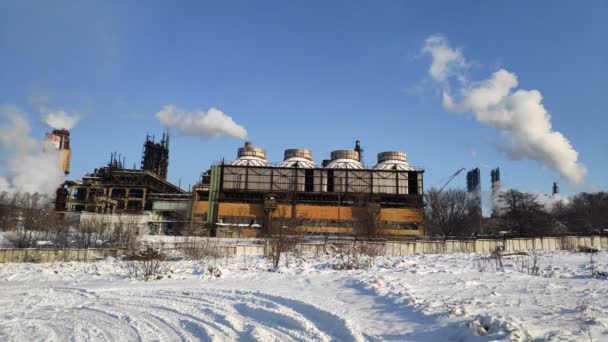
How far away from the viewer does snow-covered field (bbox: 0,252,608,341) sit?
572cm

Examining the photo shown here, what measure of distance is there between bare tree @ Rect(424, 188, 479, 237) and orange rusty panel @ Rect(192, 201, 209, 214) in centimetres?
3288

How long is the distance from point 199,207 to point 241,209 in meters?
6.18

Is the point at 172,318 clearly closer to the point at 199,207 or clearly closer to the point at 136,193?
the point at 199,207

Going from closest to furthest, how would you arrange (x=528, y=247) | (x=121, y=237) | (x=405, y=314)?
(x=405, y=314)
(x=528, y=247)
(x=121, y=237)

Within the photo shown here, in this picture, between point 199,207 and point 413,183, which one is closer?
point 199,207

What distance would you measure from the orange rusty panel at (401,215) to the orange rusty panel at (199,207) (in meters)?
24.9

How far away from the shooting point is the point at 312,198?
63344mm

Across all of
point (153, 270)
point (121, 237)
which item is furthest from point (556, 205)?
point (153, 270)

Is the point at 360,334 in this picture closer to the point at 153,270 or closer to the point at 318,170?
the point at 153,270

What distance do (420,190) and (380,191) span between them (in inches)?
231

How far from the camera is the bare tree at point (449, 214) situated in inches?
2445

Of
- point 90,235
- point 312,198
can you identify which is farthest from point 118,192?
point 90,235

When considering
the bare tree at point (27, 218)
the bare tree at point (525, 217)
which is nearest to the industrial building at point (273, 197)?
the bare tree at point (27, 218)

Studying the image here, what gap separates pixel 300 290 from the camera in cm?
1052
